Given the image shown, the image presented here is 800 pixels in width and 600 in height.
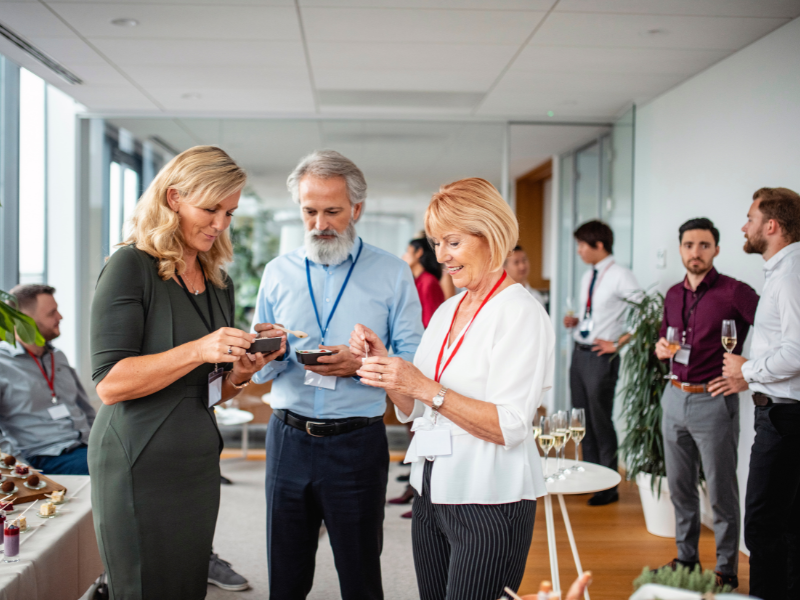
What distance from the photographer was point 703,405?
3.24m

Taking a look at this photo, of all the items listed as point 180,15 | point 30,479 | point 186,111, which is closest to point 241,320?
point 186,111

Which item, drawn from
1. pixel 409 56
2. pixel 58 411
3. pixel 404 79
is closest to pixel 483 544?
pixel 58 411

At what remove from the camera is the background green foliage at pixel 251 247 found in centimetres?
566

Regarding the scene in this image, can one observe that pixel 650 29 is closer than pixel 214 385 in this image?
No

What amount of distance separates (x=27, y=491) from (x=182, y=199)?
137 centimetres

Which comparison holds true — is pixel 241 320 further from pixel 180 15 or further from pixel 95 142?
pixel 180 15

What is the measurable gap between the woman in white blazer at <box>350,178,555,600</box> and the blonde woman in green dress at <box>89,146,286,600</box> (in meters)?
0.47

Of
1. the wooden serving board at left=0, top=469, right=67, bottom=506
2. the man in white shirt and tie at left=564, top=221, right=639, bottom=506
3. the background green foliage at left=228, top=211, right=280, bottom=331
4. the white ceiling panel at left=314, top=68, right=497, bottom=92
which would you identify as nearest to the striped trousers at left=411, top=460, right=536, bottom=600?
the wooden serving board at left=0, top=469, right=67, bottom=506

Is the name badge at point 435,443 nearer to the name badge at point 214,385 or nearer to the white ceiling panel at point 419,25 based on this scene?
the name badge at point 214,385

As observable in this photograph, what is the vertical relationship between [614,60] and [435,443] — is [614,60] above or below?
above

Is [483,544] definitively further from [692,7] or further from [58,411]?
[692,7]

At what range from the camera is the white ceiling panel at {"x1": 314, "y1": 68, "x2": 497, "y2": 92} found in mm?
4387

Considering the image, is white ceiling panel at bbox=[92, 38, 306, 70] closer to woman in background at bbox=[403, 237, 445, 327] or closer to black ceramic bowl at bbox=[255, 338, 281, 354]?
woman in background at bbox=[403, 237, 445, 327]

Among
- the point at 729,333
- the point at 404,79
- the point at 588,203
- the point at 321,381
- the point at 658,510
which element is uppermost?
the point at 404,79
